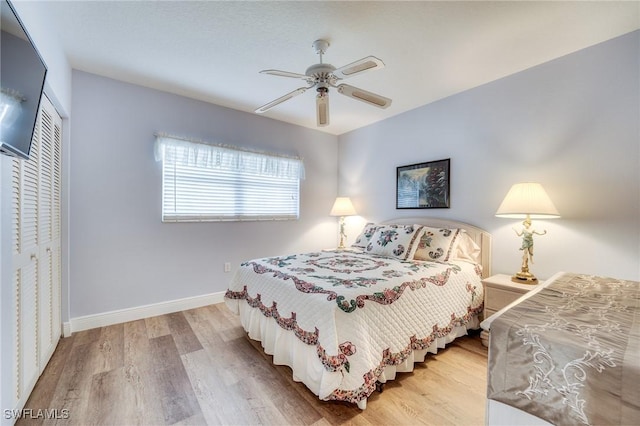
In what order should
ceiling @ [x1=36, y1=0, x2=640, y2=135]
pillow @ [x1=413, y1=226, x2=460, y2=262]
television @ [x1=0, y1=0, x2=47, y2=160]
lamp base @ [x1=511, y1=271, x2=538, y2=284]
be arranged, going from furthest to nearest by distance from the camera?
pillow @ [x1=413, y1=226, x2=460, y2=262] → lamp base @ [x1=511, y1=271, x2=538, y2=284] → ceiling @ [x1=36, y1=0, x2=640, y2=135] → television @ [x1=0, y1=0, x2=47, y2=160]

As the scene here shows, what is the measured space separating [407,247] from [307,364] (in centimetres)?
160

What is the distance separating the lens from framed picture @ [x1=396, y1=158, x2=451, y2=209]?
312cm

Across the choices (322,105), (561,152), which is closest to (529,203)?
(561,152)

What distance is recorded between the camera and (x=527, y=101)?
2500 mm

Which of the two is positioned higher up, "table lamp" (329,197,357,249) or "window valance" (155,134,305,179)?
"window valance" (155,134,305,179)

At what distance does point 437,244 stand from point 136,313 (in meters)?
3.24

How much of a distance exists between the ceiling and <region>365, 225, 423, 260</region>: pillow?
1.56 metres

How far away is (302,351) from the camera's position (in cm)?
176

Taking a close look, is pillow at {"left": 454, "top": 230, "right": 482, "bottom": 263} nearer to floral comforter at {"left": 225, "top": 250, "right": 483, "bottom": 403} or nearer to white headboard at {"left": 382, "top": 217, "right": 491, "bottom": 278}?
white headboard at {"left": 382, "top": 217, "right": 491, "bottom": 278}

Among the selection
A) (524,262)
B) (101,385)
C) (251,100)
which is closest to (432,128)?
(524,262)

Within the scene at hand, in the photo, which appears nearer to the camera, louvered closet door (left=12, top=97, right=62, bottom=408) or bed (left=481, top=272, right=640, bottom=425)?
bed (left=481, top=272, right=640, bottom=425)

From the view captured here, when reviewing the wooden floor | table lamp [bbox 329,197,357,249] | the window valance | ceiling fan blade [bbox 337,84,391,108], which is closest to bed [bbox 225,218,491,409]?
the wooden floor

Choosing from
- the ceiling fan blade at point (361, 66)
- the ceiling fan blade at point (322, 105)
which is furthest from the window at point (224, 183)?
the ceiling fan blade at point (361, 66)

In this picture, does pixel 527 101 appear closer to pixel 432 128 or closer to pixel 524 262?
pixel 432 128
